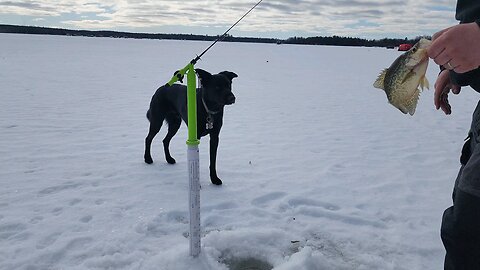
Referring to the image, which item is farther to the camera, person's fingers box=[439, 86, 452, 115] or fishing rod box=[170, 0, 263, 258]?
fishing rod box=[170, 0, 263, 258]

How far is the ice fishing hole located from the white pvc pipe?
250mm

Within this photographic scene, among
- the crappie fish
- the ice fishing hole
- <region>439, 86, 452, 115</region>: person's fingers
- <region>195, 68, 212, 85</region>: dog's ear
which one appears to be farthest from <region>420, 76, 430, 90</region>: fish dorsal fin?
<region>195, 68, 212, 85</region>: dog's ear

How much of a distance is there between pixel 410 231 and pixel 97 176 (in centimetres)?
317

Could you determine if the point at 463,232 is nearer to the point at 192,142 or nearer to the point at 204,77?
the point at 192,142

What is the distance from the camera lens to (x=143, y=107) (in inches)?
344

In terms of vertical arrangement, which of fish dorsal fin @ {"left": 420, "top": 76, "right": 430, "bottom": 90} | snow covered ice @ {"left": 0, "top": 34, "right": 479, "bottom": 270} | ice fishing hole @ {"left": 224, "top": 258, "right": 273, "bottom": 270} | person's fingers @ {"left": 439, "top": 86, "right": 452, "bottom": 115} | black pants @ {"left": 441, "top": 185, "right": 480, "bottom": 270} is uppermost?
fish dorsal fin @ {"left": 420, "top": 76, "right": 430, "bottom": 90}

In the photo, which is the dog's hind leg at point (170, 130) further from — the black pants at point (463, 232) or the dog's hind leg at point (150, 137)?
the black pants at point (463, 232)

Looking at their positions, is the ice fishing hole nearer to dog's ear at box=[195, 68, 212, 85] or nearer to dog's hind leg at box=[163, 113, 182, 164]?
dog's ear at box=[195, 68, 212, 85]

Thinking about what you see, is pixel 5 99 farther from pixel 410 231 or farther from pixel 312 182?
pixel 410 231

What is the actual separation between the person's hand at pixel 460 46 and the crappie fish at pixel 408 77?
0.35 ft

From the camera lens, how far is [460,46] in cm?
129

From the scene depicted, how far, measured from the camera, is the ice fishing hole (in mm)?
2613

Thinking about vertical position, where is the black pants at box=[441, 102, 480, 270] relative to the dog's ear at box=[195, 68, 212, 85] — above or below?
below

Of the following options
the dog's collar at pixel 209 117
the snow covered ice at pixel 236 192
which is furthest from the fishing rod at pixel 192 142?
the dog's collar at pixel 209 117
